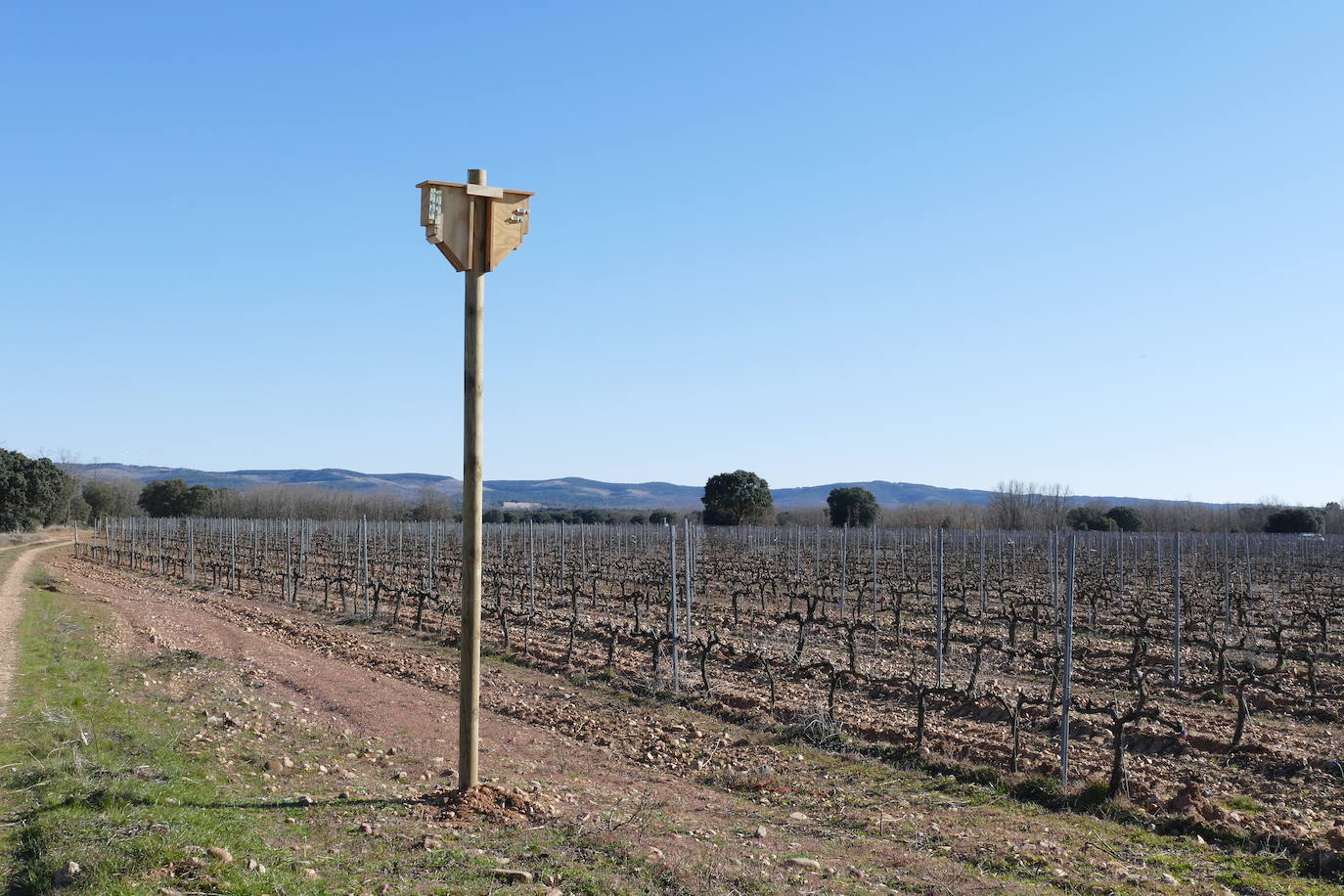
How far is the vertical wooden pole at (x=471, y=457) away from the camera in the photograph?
6.21 m

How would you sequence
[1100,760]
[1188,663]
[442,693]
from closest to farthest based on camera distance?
1. [1100,760]
2. [442,693]
3. [1188,663]

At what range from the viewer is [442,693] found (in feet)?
38.7

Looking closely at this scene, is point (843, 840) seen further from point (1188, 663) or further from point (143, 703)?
point (1188, 663)

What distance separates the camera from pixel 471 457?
6254mm

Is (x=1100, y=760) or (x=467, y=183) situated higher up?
(x=467, y=183)

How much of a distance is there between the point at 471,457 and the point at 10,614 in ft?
46.1

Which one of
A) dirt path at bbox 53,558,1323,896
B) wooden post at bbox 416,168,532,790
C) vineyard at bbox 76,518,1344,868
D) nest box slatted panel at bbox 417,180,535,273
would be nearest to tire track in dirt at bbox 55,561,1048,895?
dirt path at bbox 53,558,1323,896

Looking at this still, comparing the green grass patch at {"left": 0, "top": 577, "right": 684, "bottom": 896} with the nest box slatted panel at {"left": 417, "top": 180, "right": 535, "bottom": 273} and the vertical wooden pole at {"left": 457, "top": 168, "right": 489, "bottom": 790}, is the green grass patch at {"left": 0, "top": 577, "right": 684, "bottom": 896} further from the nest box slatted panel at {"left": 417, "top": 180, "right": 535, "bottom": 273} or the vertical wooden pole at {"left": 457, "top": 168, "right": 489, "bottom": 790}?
the nest box slatted panel at {"left": 417, "top": 180, "right": 535, "bottom": 273}

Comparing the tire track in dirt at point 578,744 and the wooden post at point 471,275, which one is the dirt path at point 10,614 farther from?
the wooden post at point 471,275

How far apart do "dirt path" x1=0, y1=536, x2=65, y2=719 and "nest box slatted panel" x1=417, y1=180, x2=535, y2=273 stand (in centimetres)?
596

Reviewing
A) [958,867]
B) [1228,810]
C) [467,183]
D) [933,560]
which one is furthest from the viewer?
[933,560]

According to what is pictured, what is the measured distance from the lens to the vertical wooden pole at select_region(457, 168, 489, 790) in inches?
245

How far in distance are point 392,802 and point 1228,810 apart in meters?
5.93

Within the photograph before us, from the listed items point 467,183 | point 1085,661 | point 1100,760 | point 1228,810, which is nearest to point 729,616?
point 1085,661
